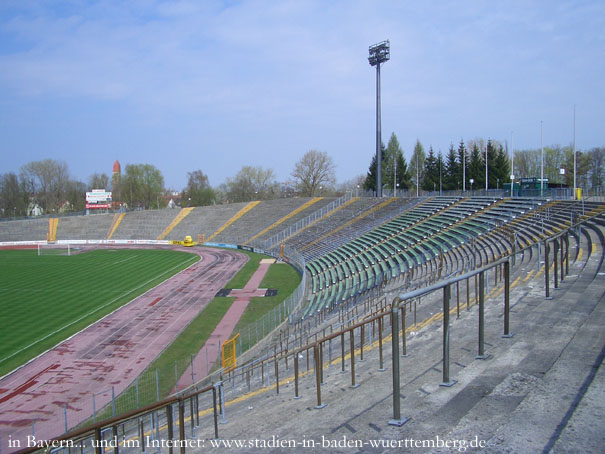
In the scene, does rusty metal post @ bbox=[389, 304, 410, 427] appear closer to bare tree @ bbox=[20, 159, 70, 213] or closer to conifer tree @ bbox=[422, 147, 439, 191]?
conifer tree @ bbox=[422, 147, 439, 191]

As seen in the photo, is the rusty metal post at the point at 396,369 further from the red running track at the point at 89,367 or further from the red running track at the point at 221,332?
the red running track at the point at 89,367

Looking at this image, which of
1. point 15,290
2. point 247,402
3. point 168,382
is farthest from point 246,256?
point 247,402

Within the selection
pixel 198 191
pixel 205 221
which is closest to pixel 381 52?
pixel 205 221

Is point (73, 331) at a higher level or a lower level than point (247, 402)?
lower

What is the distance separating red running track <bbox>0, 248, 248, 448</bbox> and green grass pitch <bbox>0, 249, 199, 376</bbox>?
3.40ft

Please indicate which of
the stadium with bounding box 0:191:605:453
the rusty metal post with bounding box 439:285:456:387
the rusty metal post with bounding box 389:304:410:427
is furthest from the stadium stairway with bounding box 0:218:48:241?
the rusty metal post with bounding box 389:304:410:427

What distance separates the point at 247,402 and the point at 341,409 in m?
4.18

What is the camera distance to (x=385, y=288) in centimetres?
2330

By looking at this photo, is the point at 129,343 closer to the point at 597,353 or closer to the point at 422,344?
the point at 422,344

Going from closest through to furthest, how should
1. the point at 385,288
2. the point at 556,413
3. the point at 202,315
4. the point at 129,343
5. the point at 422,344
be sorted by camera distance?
the point at 556,413 < the point at 422,344 < the point at 129,343 < the point at 385,288 < the point at 202,315

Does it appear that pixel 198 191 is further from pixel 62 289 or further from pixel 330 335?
pixel 330 335

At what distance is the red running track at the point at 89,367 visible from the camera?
1456cm

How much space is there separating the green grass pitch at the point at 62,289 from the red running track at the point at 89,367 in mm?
1035

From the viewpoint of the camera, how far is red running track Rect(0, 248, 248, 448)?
47.8ft
